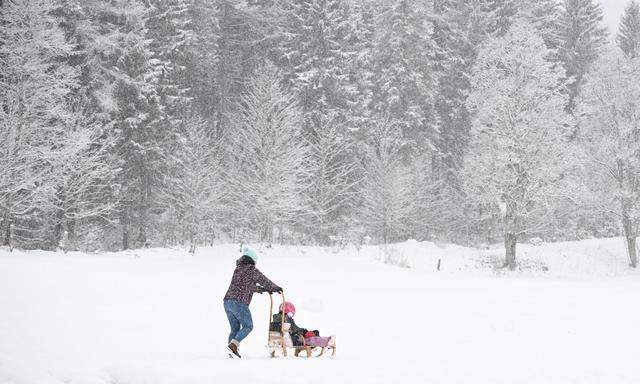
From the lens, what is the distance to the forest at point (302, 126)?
2311cm

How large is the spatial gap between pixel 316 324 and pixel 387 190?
22.0m

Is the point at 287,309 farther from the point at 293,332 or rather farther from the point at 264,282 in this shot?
the point at 264,282

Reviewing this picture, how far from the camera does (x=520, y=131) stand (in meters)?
28.8

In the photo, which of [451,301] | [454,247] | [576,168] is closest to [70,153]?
[451,301]

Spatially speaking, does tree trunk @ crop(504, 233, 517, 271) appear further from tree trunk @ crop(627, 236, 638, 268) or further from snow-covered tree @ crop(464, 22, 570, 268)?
tree trunk @ crop(627, 236, 638, 268)

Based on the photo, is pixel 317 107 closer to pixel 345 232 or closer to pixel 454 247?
pixel 345 232

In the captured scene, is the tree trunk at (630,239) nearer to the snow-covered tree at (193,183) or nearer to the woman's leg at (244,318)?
the snow-covered tree at (193,183)

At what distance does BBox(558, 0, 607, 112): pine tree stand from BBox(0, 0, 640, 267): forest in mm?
3072

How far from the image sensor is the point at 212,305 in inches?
585

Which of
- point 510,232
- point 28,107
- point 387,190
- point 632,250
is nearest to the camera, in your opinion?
point 28,107

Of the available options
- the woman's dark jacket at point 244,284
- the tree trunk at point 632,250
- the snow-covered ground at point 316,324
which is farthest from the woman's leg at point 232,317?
the tree trunk at point 632,250

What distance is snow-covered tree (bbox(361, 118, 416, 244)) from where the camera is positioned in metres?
35.0

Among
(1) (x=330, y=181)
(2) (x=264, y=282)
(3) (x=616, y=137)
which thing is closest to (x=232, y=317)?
(2) (x=264, y=282)

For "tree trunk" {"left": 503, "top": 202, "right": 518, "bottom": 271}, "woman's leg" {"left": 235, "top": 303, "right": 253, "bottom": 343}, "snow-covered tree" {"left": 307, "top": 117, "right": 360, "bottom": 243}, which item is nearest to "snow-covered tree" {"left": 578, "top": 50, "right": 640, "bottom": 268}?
"tree trunk" {"left": 503, "top": 202, "right": 518, "bottom": 271}
